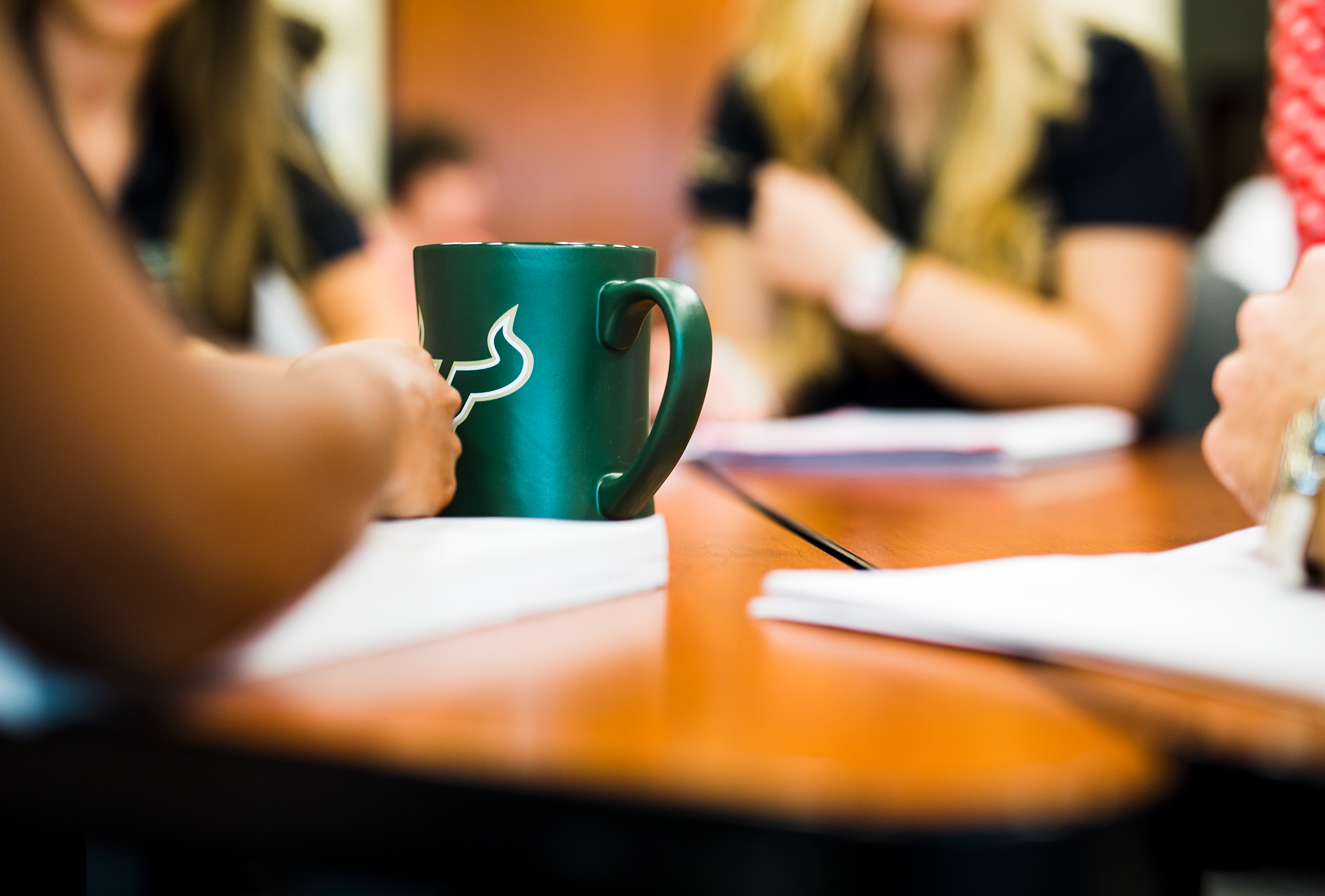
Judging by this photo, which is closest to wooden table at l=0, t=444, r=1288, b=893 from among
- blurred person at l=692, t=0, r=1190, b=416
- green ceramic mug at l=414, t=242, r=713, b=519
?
green ceramic mug at l=414, t=242, r=713, b=519

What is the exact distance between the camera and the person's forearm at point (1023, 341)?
129 cm

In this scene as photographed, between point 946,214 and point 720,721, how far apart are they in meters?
1.29

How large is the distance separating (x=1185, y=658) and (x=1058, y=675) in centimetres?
3

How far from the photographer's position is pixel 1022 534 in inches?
22.3

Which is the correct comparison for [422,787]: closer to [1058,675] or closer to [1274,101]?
[1058,675]

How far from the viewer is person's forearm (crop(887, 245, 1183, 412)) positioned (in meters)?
1.29

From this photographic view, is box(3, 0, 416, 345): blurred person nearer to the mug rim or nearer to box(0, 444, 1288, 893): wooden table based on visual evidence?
the mug rim

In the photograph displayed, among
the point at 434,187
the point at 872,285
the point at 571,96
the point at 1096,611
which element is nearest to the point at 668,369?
the point at 1096,611

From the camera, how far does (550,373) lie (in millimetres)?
424

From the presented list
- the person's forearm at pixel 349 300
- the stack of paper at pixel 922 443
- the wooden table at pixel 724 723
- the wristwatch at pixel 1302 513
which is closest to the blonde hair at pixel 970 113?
the stack of paper at pixel 922 443

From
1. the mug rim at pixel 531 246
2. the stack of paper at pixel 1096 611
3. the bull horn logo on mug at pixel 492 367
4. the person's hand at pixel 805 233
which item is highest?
the person's hand at pixel 805 233

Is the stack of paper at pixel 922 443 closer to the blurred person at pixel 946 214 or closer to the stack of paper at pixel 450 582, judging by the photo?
the blurred person at pixel 946 214

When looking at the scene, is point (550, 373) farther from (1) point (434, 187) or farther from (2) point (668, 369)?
(1) point (434, 187)

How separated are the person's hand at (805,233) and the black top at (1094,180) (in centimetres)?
13
